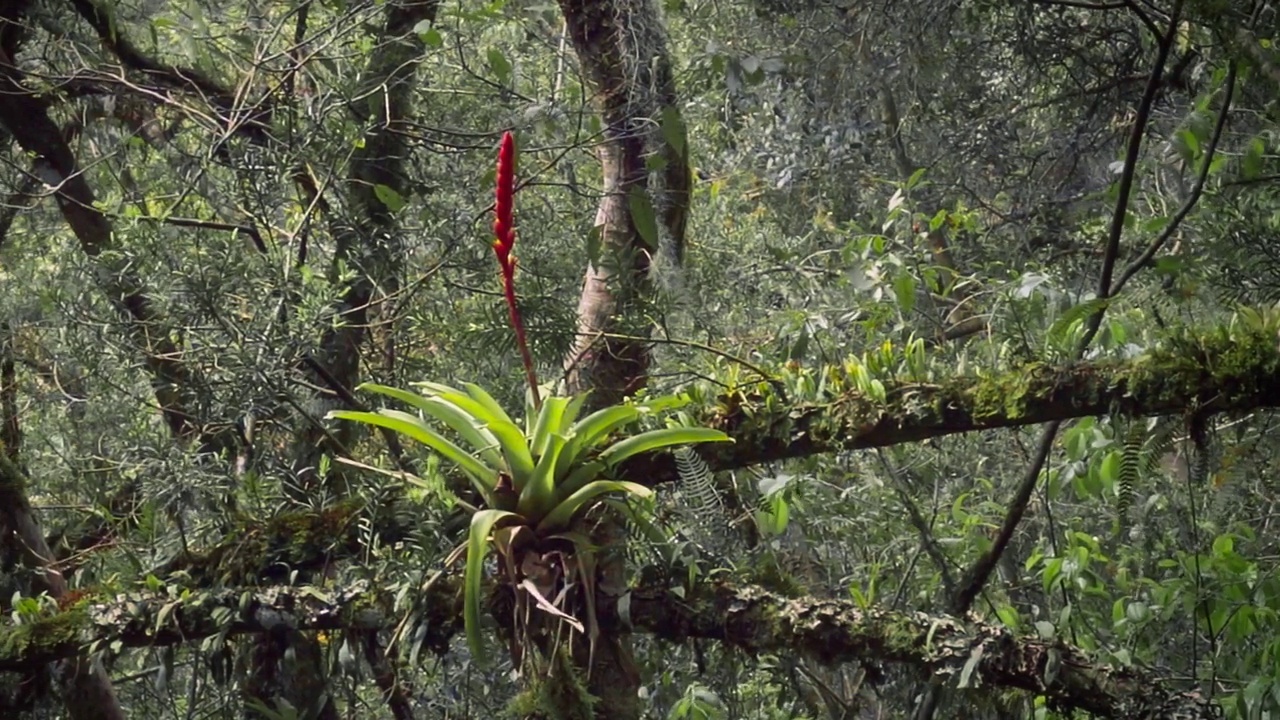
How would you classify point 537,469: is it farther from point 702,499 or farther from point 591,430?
point 702,499

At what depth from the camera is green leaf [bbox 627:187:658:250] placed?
6.48ft

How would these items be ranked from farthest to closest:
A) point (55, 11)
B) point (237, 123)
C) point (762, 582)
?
point (55, 11), point (237, 123), point (762, 582)

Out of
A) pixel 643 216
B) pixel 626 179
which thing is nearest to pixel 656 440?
pixel 643 216

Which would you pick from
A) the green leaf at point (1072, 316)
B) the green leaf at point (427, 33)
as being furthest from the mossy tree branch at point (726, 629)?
the green leaf at point (427, 33)

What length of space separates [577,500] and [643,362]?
1.92 ft

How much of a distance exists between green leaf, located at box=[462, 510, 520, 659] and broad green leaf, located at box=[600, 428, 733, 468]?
0.17 m

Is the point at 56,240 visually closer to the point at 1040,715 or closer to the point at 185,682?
the point at 185,682

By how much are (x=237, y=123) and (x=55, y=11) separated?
0.82 metres

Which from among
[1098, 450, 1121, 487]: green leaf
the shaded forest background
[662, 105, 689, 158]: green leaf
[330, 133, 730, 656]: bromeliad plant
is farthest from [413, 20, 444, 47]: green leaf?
[1098, 450, 1121, 487]: green leaf

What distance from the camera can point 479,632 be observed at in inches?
60.2

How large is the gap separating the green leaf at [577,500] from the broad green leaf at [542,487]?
15 mm

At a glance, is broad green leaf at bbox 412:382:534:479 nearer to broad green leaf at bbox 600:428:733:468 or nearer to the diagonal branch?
broad green leaf at bbox 600:428:733:468

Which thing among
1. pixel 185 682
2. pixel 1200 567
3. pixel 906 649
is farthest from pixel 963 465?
pixel 185 682

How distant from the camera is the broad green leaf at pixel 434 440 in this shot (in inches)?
62.3
